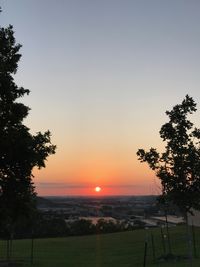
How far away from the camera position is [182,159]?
2070 centimetres

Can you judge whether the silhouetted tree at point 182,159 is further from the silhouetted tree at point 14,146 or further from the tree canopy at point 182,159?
the silhouetted tree at point 14,146

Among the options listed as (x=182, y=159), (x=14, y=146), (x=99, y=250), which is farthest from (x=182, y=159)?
(x=99, y=250)

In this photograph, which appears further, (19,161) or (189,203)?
(19,161)

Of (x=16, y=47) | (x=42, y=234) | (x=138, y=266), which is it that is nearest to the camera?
(x=16, y=47)

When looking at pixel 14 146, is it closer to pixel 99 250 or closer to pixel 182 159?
pixel 182 159

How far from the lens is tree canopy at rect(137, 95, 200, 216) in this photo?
20625 millimetres

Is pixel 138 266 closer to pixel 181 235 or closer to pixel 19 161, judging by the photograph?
pixel 19 161

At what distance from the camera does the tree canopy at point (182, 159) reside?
20625 mm

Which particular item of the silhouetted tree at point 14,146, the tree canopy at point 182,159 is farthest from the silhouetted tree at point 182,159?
the silhouetted tree at point 14,146

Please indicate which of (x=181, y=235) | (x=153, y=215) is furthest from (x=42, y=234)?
(x=181, y=235)

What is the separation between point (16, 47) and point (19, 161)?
5.33 meters

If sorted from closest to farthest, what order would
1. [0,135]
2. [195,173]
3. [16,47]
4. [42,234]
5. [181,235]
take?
[195,173] < [0,135] < [16,47] < [181,235] < [42,234]

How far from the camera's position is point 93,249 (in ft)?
157

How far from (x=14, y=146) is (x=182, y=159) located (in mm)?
7396
